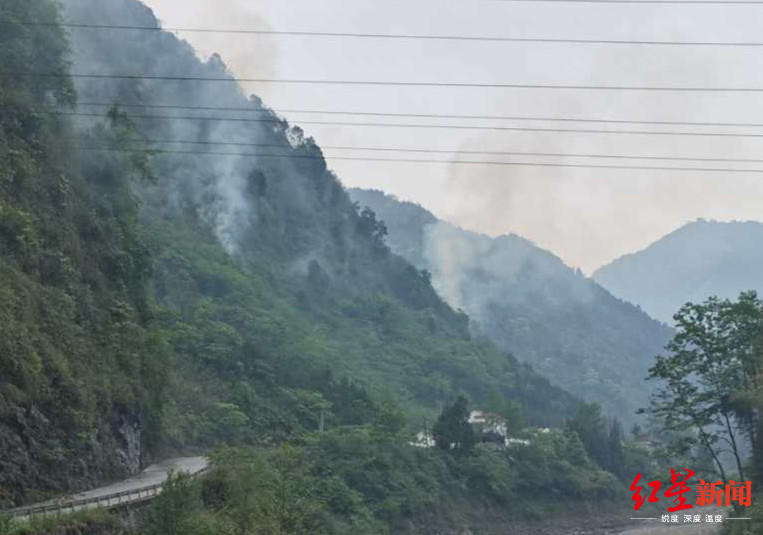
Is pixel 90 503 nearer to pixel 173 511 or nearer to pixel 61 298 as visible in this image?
pixel 173 511

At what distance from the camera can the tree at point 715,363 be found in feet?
171

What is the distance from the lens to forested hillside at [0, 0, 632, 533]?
133 feet

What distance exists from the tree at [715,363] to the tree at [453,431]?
3832 cm

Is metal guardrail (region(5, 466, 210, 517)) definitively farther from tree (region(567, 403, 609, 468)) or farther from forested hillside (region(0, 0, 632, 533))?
tree (region(567, 403, 609, 468))

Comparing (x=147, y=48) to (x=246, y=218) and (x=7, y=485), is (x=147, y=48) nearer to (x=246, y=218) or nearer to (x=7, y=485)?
(x=246, y=218)

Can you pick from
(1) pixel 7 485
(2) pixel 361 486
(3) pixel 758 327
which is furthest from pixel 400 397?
(1) pixel 7 485

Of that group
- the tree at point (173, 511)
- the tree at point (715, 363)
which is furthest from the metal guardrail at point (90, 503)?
the tree at point (715, 363)

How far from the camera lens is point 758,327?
51.8 meters

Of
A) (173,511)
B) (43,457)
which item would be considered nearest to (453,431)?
(43,457)

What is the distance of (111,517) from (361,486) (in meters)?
45.2

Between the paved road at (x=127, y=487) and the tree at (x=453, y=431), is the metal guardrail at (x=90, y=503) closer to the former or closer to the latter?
the paved road at (x=127, y=487)

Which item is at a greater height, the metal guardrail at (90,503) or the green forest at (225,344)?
the green forest at (225,344)

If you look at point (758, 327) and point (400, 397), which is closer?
point (758, 327)

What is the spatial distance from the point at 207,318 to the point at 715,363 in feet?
189
